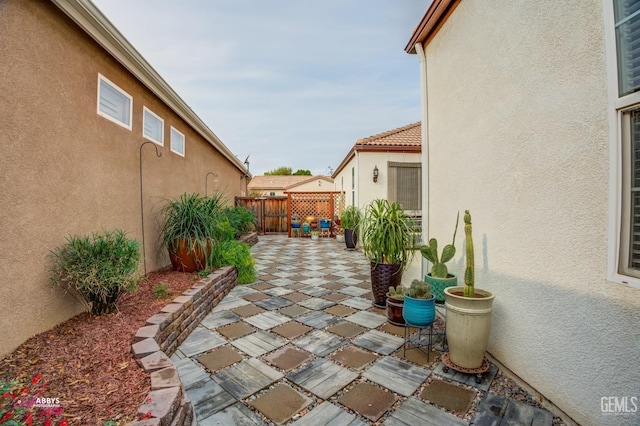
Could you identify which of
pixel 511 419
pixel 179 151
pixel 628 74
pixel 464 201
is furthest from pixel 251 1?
pixel 511 419

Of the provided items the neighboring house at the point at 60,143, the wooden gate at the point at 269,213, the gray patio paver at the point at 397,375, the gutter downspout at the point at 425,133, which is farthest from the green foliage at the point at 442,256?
the wooden gate at the point at 269,213

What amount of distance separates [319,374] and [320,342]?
1.83ft

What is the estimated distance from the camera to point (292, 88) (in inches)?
475

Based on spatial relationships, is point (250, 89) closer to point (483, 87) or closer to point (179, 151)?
point (179, 151)

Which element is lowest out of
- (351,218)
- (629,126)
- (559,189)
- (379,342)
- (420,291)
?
(379,342)

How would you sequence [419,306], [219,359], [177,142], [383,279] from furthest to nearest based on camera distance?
[177,142] → [383,279] → [419,306] → [219,359]

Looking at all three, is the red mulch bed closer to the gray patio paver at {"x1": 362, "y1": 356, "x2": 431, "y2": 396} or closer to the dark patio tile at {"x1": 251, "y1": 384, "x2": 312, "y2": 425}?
the dark patio tile at {"x1": 251, "y1": 384, "x2": 312, "y2": 425}

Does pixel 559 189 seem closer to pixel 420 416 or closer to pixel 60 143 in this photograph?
pixel 420 416

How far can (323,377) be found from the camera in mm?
2242

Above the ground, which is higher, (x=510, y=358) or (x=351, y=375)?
(x=510, y=358)

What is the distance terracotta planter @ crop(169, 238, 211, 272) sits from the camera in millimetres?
4504

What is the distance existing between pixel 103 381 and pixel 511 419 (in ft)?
8.44

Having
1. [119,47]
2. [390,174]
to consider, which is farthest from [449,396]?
[390,174]

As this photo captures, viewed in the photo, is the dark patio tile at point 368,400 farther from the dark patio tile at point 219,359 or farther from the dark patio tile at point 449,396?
the dark patio tile at point 219,359
